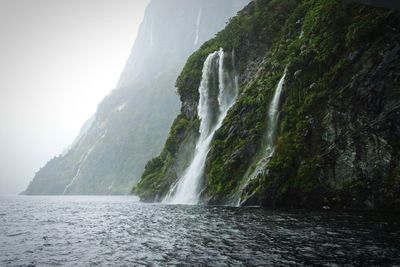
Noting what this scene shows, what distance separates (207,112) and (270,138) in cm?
1839

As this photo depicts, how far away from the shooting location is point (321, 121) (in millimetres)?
33844

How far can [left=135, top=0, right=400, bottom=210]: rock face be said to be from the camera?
28.7 metres

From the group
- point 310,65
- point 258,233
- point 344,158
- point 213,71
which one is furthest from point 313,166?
point 213,71

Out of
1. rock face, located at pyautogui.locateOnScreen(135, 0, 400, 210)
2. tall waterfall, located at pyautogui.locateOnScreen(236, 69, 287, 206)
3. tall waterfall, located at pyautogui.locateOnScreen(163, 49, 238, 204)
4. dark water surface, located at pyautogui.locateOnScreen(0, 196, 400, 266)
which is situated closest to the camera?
dark water surface, located at pyautogui.locateOnScreen(0, 196, 400, 266)

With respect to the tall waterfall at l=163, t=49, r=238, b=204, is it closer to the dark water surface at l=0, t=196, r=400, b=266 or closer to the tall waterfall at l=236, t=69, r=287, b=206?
the tall waterfall at l=236, t=69, r=287, b=206

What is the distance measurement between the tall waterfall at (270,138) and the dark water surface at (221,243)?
11896mm

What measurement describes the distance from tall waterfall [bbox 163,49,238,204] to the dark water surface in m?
21.9

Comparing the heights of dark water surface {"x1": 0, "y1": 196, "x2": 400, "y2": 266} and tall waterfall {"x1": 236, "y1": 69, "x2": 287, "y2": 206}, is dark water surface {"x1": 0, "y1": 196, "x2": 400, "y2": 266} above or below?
below

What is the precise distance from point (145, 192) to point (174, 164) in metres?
8.82

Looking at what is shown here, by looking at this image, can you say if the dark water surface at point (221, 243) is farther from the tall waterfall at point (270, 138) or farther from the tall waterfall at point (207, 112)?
the tall waterfall at point (207, 112)

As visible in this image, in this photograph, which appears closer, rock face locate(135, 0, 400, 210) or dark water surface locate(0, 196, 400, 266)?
dark water surface locate(0, 196, 400, 266)

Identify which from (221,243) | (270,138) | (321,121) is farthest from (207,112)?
(221,243)

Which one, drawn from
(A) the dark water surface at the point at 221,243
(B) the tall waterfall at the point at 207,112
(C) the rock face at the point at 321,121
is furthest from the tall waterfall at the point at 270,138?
(A) the dark water surface at the point at 221,243

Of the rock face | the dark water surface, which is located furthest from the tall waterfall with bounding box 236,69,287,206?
the dark water surface
